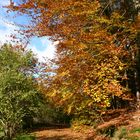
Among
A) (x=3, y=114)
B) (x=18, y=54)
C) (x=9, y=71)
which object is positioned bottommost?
(x=3, y=114)

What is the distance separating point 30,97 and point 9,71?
2.40 m

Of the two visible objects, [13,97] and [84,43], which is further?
[13,97]

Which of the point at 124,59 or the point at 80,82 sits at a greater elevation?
the point at 124,59

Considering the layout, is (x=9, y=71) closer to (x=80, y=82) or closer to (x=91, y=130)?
(x=80, y=82)

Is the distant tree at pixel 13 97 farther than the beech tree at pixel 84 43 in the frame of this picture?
Yes

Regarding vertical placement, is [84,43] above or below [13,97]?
above

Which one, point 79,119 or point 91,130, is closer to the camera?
point 91,130

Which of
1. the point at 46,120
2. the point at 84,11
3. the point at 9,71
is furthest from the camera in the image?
the point at 46,120

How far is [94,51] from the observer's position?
20594 millimetres

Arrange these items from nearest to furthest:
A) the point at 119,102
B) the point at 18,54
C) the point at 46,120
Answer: the point at 18,54, the point at 119,102, the point at 46,120

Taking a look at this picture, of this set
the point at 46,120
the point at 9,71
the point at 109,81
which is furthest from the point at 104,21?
the point at 46,120

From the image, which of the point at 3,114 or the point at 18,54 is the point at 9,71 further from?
the point at 18,54

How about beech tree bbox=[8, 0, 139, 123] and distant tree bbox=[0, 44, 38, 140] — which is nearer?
beech tree bbox=[8, 0, 139, 123]

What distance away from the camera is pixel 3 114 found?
22359 millimetres
